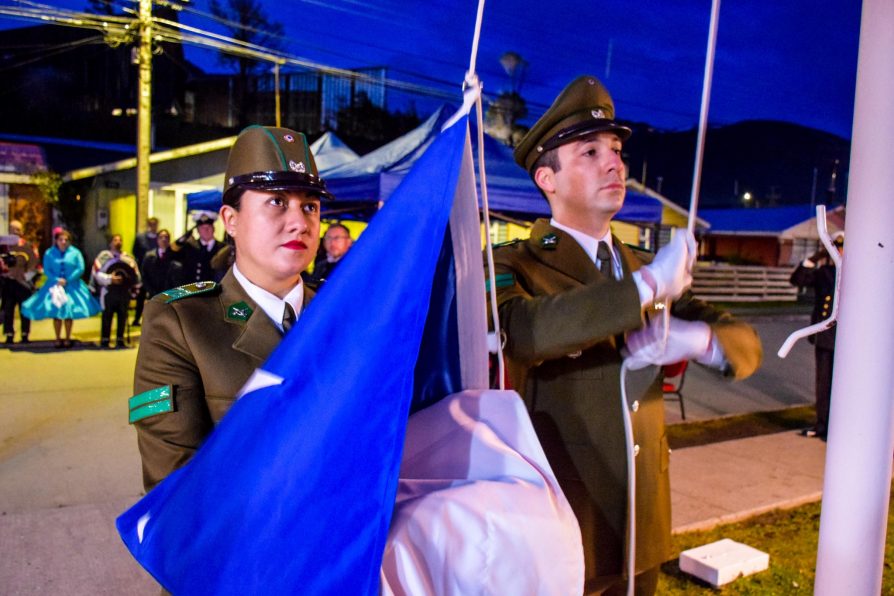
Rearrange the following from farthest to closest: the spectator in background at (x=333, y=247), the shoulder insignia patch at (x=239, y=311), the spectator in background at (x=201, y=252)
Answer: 1. the spectator in background at (x=201, y=252)
2. the spectator in background at (x=333, y=247)
3. the shoulder insignia patch at (x=239, y=311)

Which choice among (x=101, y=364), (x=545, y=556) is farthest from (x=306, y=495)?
(x=101, y=364)

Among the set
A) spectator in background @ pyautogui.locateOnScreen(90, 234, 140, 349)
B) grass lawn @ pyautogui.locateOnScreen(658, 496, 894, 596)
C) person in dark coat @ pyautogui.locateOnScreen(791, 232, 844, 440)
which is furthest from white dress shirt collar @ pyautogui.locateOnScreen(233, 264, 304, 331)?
spectator in background @ pyautogui.locateOnScreen(90, 234, 140, 349)

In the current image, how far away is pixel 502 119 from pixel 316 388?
3542cm

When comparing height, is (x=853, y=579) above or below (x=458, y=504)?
below

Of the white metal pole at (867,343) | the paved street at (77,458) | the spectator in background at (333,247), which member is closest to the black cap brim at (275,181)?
the white metal pole at (867,343)

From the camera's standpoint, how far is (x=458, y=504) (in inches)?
45.6

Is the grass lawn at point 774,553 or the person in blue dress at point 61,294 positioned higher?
the person in blue dress at point 61,294

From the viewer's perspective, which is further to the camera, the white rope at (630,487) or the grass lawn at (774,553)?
the grass lawn at (774,553)

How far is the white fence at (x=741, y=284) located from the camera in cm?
2595

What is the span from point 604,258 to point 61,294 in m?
10.4

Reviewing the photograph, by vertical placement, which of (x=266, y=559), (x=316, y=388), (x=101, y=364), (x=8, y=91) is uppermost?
(x=8, y=91)

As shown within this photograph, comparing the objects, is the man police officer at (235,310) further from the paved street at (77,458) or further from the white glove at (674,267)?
the paved street at (77,458)

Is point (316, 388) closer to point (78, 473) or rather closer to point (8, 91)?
point (78, 473)

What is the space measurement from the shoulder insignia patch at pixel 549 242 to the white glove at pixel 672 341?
0.42 m
